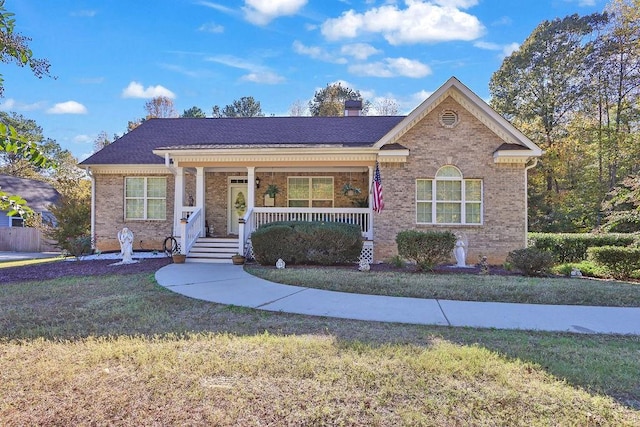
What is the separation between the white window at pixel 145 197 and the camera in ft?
50.6

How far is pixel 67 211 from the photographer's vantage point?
15.6 meters

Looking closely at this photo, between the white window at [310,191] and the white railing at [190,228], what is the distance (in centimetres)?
381

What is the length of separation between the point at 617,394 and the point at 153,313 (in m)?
6.01

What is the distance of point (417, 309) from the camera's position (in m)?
6.61

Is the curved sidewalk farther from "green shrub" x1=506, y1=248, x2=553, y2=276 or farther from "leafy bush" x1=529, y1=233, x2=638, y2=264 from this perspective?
"leafy bush" x1=529, y1=233, x2=638, y2=264

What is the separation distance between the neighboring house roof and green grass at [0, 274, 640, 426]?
2910cm

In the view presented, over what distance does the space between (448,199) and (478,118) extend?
9.29ft

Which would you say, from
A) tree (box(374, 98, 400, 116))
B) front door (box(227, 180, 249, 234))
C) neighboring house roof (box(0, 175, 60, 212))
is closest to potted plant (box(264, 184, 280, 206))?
front door (box(227, 180, 249, 234))

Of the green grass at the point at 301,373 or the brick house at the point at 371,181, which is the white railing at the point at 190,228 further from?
the green grass at the point at 301,373

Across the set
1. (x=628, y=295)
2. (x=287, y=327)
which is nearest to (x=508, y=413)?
(x=287, y=327)

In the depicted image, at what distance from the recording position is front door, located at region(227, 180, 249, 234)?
15.8 m

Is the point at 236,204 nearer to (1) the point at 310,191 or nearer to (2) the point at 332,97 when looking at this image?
(1) the point at 310,191

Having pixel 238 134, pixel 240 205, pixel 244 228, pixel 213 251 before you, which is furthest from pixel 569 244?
pixel 238 134

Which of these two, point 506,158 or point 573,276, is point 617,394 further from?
point 506,158
